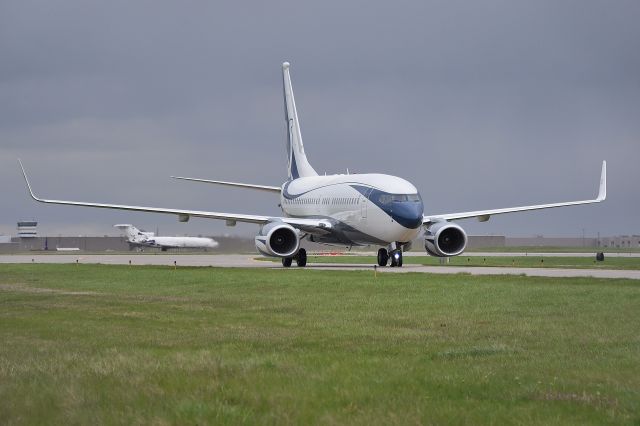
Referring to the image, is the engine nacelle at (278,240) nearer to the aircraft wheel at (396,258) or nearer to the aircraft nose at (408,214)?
the aircraft wheel at (396,258)

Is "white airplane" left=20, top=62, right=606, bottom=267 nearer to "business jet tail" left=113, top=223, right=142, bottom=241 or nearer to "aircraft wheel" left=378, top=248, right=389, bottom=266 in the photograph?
"aircraft wheel" left=378, top=248, right=389, bottom=266

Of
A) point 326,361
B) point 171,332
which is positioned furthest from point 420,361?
point 171,332

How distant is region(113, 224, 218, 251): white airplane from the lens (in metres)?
141

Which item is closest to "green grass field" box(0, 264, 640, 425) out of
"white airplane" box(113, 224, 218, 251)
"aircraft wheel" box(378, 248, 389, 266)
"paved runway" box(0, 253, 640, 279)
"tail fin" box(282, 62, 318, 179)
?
"paved runway" box(0, 253, 640, 279)

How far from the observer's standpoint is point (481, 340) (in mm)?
15734

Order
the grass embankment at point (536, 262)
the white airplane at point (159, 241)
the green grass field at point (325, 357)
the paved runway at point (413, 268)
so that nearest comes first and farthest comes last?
the green grass field at point (325, 357), the paved runway at point (413, 268), the grass embankment at point (536, 262), the white airplane at point (159, 241)

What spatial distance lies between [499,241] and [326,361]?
136455 mm

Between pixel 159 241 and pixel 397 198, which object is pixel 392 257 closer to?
pixel 397 198

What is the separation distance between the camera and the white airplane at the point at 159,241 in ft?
462

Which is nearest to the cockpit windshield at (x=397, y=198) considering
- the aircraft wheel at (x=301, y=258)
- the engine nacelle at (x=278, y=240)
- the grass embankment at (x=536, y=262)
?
the engine nacelle at (x=278, y=240)

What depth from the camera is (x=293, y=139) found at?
62938mm

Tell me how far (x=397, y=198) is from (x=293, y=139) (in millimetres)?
18785

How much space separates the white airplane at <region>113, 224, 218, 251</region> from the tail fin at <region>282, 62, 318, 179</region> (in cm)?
7730

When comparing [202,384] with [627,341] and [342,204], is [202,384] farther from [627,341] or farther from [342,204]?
[342,204]
